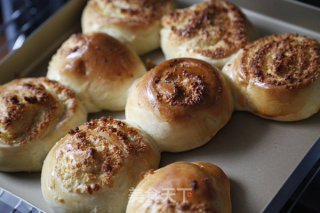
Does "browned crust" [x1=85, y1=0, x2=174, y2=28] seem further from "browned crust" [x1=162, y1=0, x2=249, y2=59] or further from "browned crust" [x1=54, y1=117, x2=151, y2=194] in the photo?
"browned crust" [x1=54, y1=117, x2=151, y2=194]

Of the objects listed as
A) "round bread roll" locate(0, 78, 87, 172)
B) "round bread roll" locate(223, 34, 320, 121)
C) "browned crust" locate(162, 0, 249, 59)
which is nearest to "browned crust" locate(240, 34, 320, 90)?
"round bread roll" locate(223, 34, 320, 121)

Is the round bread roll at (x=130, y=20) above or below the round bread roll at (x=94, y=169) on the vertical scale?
above

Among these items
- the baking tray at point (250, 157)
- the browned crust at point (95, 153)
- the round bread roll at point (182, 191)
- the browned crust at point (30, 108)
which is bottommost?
the baking tray at point (250, 157)

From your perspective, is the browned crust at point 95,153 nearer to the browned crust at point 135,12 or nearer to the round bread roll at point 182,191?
the round bread roll at point 182,191

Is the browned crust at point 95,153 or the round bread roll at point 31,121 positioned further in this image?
the round bread roll at point 31,121

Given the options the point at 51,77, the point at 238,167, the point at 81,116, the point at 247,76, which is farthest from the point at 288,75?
the point at 51,77

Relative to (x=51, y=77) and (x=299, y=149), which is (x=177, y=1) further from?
(x=299, y=149)

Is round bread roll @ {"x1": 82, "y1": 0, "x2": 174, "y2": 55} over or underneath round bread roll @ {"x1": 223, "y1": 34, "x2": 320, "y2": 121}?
over

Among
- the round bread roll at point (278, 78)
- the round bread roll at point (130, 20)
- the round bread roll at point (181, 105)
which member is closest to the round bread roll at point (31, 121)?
the round bread roll at point (181, 105)
